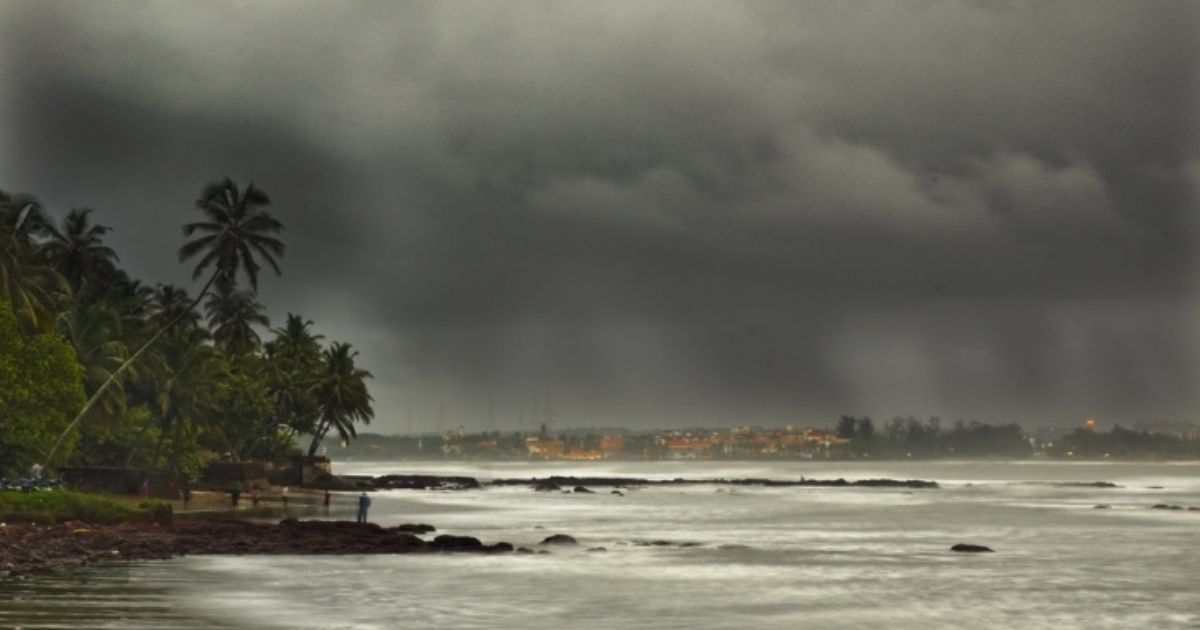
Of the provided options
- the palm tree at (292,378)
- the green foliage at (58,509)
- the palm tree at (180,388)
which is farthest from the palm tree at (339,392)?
the green foliage at (58,509)

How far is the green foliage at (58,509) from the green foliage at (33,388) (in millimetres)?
7667

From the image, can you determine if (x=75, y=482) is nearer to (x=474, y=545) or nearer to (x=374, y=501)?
(x=474, y=545)

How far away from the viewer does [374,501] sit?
110 m

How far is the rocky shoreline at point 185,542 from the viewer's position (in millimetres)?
40562

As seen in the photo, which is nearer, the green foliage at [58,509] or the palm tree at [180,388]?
the green foliage at [58,509]

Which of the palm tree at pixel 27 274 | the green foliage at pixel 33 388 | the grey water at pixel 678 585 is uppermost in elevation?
the palm tree at pixel 27 274

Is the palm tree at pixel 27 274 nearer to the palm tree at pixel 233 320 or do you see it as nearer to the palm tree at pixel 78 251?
the palm tree at pixel 78 251

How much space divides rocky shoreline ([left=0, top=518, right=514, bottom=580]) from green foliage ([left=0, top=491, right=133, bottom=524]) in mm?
1072

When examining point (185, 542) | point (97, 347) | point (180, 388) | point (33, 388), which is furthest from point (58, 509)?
point (180, 388)

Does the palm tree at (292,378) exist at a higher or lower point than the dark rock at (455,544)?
higher

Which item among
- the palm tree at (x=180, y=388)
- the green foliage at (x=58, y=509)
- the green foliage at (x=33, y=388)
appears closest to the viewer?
the green foliage at (x=58, y=509)

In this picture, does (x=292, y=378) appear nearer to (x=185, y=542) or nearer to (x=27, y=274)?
(x=27, y=274)

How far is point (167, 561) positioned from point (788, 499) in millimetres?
101155

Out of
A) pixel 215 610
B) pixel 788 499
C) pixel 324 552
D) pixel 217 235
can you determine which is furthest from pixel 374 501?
pixel 215 610
